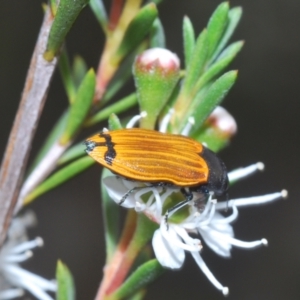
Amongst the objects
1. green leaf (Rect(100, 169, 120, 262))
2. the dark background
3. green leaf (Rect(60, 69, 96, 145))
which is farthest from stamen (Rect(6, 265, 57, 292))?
the dark background

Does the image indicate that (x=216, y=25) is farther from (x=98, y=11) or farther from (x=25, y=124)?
(x=25, y=124)

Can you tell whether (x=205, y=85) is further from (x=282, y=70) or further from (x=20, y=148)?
(x=282, y=70)

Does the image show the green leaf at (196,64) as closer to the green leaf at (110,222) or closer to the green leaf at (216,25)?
the green leaf at (216,25)

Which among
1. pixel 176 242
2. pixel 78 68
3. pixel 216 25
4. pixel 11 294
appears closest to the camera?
pixel 176 242

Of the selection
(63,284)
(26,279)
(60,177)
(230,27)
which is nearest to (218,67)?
(230,27)

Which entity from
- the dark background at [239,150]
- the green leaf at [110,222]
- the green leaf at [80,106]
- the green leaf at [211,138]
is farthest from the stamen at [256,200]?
the dark background at [239,150]

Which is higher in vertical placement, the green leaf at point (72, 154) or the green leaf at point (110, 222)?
the green leaf at point (72, 154)

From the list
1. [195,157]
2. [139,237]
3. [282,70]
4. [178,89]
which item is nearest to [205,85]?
[178,89]

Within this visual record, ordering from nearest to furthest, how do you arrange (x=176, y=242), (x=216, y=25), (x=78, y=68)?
(x=176, y=242)
(x=216, y=25)
(x=78, y=68)
